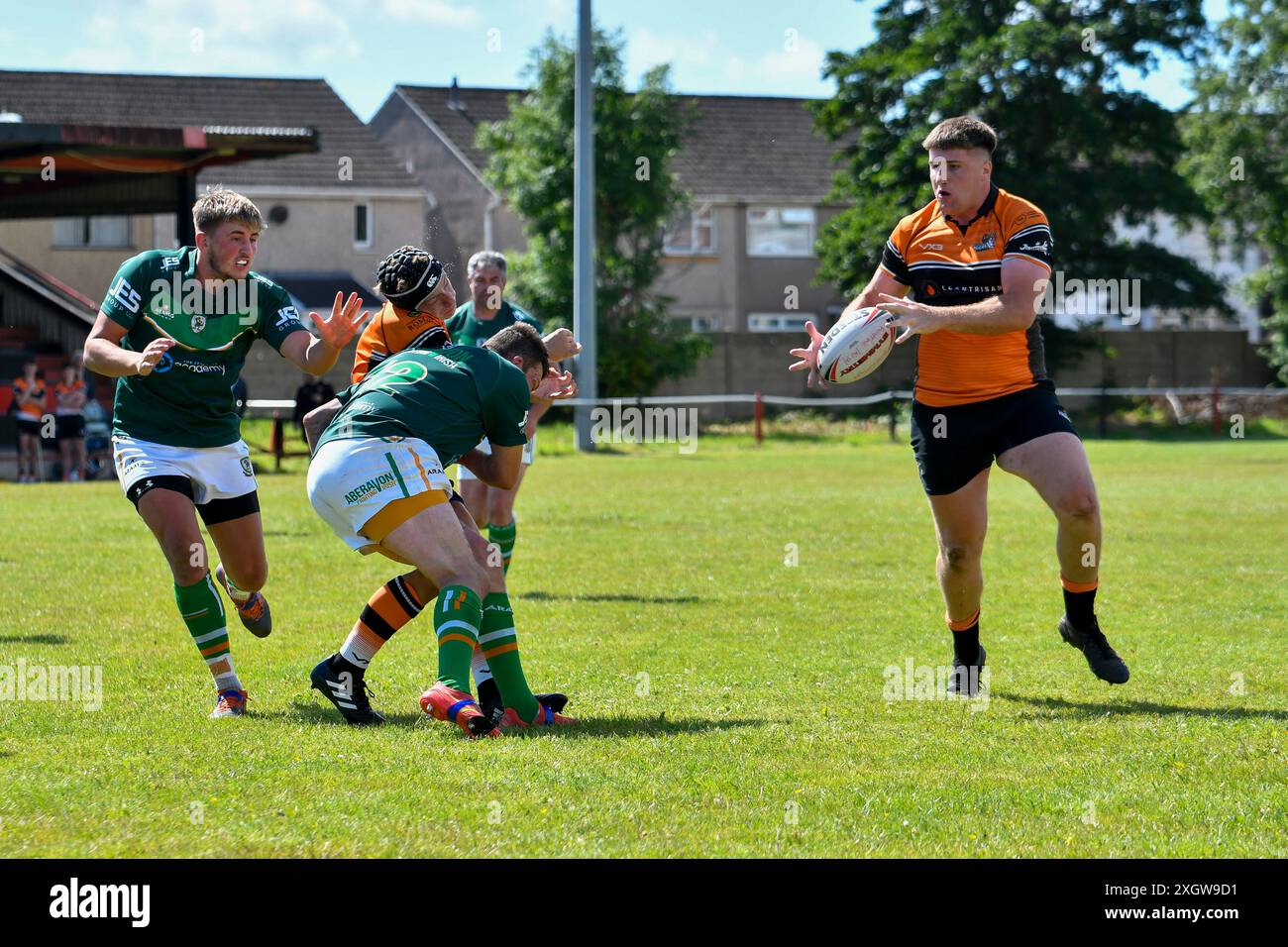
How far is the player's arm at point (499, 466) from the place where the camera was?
6.37 m

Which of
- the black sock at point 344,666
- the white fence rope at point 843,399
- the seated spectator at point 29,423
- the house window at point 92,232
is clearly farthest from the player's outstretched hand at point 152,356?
the house window at point 92,232

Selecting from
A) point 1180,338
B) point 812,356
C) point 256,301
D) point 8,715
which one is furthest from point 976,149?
point 1180,338

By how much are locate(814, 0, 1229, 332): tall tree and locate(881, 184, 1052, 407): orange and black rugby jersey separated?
31.9m

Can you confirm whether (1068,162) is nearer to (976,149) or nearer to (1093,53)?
(1093,53)

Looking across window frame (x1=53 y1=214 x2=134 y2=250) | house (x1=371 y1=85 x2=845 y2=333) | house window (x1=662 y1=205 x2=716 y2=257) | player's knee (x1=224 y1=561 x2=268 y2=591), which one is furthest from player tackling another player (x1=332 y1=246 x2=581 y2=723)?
house window (x1=662 y1=205 x2=716 y2=257)

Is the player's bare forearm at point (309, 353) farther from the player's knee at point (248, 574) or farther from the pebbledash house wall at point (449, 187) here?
the pebbledash house wall at point (449, 187)

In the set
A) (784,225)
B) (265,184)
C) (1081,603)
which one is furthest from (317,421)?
(784,225)

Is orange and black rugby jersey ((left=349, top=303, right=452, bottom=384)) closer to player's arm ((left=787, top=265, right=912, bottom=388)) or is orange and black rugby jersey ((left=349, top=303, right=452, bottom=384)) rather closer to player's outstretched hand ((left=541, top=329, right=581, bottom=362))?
player's outstretched hand ((left=541, top=329, right=581, bottom=362))

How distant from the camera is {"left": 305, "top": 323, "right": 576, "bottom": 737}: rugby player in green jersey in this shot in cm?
609

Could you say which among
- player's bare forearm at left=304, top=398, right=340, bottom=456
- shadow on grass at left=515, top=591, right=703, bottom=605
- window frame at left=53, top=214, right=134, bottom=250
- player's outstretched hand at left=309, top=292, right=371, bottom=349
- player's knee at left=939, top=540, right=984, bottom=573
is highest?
window frame at left=53, top=214, right=134, bottom=250

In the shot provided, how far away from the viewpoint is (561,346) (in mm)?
7312

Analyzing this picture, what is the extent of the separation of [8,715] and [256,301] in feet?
6.69

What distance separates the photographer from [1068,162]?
4056 cm

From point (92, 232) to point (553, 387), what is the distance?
4033cm
